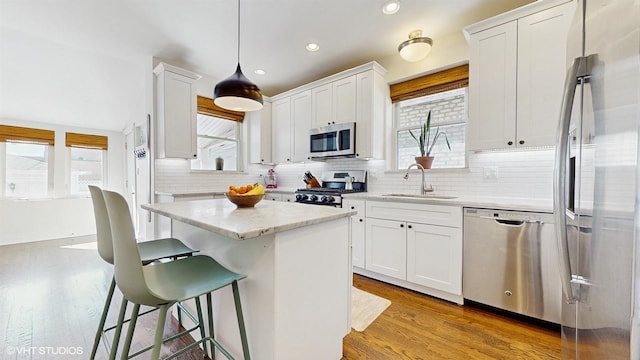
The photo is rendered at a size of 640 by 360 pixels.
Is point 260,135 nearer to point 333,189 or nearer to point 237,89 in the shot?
point 333,189

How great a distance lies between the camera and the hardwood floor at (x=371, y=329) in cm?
157

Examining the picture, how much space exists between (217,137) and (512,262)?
4.01 m

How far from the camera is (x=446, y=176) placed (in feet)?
9.05

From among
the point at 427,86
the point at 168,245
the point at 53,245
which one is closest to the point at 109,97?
the point at 53,245

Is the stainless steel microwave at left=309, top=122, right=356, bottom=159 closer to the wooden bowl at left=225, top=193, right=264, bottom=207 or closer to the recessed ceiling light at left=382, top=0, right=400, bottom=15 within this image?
the recessed ceiling light at left=382, top=0, right=400, bottom=15

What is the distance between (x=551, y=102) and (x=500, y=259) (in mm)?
1300

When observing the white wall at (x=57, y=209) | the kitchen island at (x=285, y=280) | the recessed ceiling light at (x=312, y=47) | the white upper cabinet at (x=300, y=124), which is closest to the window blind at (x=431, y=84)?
the recessed ceiling light at (x=312, y=47)

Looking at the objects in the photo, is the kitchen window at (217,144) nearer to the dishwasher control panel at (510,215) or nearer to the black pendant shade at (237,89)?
the black pendant shade at (237,89)

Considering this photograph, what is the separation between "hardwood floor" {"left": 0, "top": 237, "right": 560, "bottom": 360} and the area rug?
0.20 feet

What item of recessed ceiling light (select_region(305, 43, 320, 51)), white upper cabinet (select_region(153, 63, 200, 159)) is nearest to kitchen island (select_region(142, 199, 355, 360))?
white upper cabinet (select_region(153, 63, 200, 159))

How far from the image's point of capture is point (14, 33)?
8.54 feet

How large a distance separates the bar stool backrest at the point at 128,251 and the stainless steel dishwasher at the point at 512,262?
218 centimetres

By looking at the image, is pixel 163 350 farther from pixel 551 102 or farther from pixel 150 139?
pixel 551 102

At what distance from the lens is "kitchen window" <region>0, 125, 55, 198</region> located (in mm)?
4281
